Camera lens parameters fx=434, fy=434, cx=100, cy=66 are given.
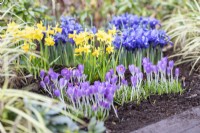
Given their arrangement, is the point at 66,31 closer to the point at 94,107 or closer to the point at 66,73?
the point at 66,73

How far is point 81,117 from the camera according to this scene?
2777 mm

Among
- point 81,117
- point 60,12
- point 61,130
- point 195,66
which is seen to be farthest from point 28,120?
point 60,12

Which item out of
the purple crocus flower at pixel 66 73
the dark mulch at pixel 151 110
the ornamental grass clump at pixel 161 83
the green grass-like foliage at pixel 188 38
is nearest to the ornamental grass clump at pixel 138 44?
the green grass-like foliage at pixel 188 38

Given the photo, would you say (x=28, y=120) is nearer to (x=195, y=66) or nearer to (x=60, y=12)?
(x=195, y=66)

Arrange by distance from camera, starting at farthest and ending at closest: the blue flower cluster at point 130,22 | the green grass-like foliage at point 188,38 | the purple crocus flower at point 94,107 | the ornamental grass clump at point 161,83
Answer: the blue flower cluster at point 130,22
the green grass-like foliage at point 188,38
the ornamental grass clump at point 161,83
the purple crocus flower at point 94,107

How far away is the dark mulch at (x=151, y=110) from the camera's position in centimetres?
277

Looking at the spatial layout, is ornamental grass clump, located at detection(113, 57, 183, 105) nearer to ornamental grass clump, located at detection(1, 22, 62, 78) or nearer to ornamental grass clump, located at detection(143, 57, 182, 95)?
ornamental grass clump, located at detection(143, 57, 182, 95)

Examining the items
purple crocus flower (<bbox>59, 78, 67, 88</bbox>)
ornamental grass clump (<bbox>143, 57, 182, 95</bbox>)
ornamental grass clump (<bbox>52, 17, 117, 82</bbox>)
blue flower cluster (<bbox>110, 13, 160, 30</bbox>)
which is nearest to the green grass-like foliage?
blue flower cluster (<bbox>110, 13, 160, 30</bbox>)

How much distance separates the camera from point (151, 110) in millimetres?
3027

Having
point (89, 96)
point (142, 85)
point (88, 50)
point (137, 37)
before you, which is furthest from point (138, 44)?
point (89, 96)

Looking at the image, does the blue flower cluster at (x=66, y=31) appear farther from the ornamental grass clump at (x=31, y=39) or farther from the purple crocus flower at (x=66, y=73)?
the purple crocus flower at (x=66, y=73)

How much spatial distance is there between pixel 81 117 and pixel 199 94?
42.4 inches

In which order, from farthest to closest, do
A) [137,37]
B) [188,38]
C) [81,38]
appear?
[188,38] < [137,37] < [81,38]

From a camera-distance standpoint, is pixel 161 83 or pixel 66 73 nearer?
pixel 66 73
